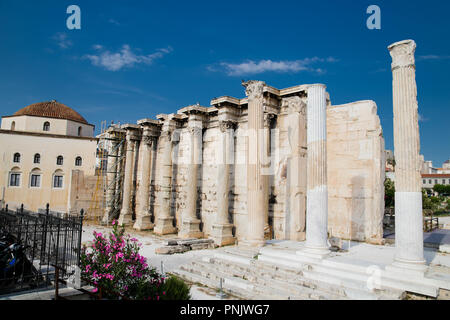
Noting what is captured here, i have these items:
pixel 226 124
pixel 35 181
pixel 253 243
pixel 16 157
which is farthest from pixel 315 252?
pixel 16 157

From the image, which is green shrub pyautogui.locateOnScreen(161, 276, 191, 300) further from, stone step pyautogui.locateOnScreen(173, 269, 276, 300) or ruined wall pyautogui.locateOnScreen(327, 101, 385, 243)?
ruined wall pyautogui.locateOnScreen(327, 101, 385, 243)

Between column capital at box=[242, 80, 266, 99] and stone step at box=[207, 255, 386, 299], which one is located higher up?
column capital at box=[242, 80, 266, 99]

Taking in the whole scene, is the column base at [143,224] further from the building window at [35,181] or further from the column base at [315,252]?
the building window at [35,181]

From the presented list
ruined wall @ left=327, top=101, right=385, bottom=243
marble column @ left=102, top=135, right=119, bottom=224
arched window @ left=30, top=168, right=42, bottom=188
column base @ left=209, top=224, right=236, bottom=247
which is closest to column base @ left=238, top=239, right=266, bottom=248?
column base @ left=209, top=224, right=236, bottom=247

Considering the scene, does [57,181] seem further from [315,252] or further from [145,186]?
[315,252]

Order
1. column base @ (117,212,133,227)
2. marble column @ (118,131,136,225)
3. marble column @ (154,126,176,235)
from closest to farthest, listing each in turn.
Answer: marble column @ (154,126,176,235), column base @ (117,212,133,227), marble column @ (118,131,136,225)

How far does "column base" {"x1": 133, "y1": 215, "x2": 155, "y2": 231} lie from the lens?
20234 mm

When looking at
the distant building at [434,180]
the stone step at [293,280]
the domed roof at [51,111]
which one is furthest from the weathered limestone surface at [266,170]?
the distant building at [434,180]

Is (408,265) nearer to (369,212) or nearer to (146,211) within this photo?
(369,212)

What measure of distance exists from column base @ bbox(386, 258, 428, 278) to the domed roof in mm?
33513

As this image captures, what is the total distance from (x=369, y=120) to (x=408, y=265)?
7.03 meters

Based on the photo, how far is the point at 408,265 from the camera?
7.65 m

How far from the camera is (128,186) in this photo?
22375 mm

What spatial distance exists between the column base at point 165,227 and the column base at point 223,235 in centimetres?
440
